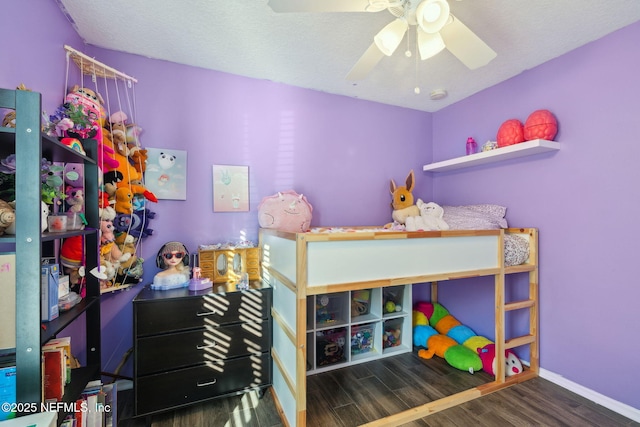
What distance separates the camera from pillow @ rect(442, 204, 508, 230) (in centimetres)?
215

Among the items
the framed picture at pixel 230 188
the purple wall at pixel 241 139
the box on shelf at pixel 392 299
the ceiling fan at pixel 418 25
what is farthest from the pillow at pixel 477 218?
the framed picture at pixel 230 188

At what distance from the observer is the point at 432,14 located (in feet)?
3.80

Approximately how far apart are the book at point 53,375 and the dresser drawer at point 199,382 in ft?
1.74

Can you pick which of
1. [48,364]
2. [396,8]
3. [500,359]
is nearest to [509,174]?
[500,359]

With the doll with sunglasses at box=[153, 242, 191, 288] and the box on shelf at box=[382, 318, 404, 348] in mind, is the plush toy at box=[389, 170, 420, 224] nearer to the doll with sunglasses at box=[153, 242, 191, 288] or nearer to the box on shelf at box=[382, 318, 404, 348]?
the box on shelf at box=[382, 318, 404, 348]

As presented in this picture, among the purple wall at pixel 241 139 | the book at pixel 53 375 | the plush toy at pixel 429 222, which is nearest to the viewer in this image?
the book at pixel 53 375

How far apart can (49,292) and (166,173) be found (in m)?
1.10

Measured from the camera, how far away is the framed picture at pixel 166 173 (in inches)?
77.5

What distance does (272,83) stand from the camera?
2.33 metres

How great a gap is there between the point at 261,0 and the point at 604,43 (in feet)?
6.97

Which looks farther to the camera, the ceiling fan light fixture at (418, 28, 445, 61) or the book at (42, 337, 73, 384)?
the ceiling fan light fixture at (418, 28, 445, 61)

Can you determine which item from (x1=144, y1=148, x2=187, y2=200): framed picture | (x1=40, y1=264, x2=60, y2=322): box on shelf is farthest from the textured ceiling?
(x1=40, y1=264, x2=60, y2=322): box on shelf

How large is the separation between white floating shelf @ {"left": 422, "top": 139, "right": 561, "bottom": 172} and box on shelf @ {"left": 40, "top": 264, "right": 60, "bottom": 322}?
106 inches

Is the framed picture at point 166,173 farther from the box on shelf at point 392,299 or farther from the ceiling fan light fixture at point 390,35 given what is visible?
the box on shelf at point 392,299
